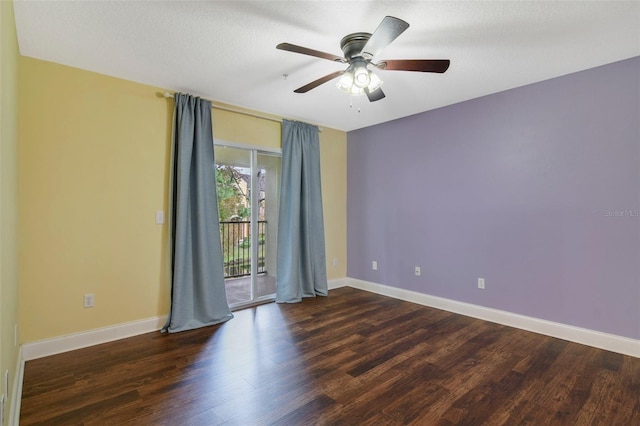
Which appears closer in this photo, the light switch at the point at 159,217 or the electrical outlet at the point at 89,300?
the electrical outlet at the point at 89,300

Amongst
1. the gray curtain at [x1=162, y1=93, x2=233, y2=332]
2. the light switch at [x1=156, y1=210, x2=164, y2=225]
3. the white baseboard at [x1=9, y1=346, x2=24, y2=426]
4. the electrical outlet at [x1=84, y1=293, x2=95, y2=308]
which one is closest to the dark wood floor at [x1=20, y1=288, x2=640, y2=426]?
the white baseboard at [x1=9, y1=346, x2=24, y2=426]

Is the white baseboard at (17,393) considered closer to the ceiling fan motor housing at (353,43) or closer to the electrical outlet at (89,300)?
the electrical outlet at (89,300)

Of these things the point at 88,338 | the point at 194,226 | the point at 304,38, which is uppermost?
the point at 304,38

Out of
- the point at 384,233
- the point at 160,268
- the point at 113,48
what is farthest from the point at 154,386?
the point at 384,233

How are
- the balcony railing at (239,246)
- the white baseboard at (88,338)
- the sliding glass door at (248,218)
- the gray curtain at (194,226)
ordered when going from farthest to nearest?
the balcony railing at (239,246) → the sliding glass door at (248,218) → the gray curtain at (194,226) → the white baseboard at (88,338)

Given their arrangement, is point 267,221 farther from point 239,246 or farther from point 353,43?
point 353,43

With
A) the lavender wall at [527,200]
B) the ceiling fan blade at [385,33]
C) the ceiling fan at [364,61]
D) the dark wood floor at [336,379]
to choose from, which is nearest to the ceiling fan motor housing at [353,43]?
the ceiling fan at [364,61]

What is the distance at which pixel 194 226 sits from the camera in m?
3.43

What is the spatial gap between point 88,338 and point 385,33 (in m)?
3.56

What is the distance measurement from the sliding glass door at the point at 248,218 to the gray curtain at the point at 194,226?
1.19 ft

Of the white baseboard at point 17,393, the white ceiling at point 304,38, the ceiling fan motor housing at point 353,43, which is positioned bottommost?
the white baseboard at point 17,393

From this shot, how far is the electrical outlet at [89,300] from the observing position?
9.34 feet

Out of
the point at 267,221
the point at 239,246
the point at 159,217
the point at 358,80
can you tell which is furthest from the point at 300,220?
the point at 358,80

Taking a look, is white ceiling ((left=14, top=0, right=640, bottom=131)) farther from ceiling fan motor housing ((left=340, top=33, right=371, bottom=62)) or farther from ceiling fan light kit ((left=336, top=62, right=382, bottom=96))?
ceiling fan light kit ((left=336, top=62, right=382, bottom=96))
